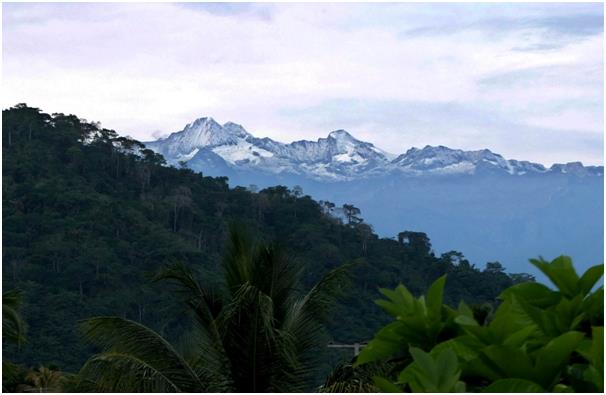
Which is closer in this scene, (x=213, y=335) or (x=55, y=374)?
(x=213, y=335)

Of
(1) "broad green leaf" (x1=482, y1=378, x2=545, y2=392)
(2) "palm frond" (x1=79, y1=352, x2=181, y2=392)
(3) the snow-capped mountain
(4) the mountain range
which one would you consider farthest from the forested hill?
(3) the snow-capped mountain

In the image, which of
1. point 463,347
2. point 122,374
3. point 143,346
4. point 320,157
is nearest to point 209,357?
point 143,346

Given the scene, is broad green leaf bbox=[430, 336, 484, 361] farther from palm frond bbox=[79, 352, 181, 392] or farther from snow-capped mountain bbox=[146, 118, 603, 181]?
snow-capped mountain bbox=[146, 118, 603, 181]

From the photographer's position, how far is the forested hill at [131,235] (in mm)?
40156

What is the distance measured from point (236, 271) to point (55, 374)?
45.2 feet

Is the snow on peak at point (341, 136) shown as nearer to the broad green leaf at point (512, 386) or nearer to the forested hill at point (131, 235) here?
the forested hill at point (131, 235)

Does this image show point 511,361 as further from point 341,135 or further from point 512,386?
point 341,135

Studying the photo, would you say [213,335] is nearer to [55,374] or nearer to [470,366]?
[470,366]

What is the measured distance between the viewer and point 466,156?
148m

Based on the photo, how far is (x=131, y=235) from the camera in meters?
45.3

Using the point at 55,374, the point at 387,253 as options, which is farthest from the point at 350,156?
the point at 55,374

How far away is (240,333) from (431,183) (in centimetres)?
13440

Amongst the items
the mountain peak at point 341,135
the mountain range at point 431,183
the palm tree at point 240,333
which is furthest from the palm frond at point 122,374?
the mountain peak at point 341,135

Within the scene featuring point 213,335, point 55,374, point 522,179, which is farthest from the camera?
point 522,179
